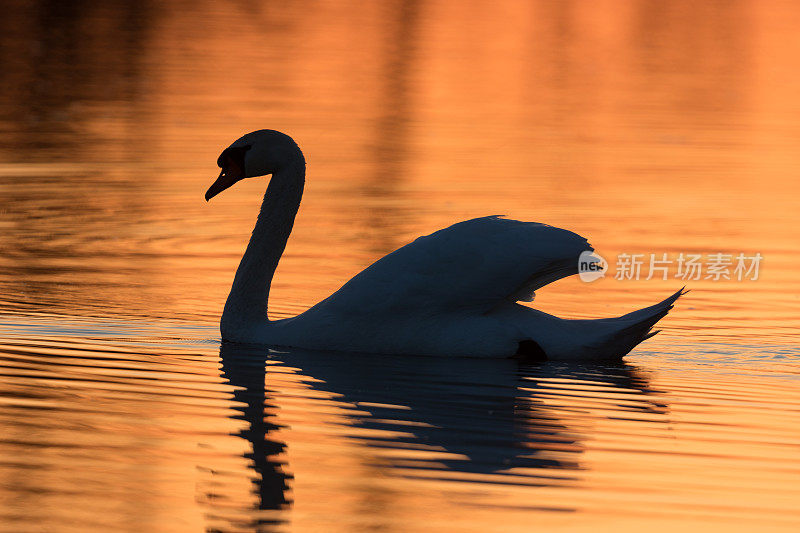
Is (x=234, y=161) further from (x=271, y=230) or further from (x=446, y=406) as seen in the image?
(x=446, y=406)

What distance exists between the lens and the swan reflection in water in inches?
280

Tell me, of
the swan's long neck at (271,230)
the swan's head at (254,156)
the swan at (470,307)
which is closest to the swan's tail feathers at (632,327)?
the swan at (470,307)

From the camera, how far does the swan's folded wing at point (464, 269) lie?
993 centimetres

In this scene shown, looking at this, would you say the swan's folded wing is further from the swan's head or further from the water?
the swan's head

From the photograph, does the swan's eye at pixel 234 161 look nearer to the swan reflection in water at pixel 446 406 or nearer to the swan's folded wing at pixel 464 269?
the swan reflection in water at pixel 446 406

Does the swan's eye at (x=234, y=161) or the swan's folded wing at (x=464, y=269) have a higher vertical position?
the swan's eye at (x=234, y=161)

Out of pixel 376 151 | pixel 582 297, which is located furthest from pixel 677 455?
pixel 376 151

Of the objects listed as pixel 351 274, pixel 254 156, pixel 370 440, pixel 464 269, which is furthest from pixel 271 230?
pixel 370 440

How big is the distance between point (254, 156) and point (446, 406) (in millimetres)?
3111

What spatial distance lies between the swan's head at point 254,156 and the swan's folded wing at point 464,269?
1.41 metres

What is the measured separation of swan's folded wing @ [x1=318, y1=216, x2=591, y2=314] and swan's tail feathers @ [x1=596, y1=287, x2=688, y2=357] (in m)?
0.48

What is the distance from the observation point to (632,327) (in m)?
9.88

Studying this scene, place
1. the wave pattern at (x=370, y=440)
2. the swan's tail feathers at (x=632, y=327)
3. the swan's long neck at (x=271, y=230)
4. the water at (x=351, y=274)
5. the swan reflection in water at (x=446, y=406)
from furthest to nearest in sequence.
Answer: the swan's long neck at (x=271, y=230)
the swan's tail feathers at (x=632, y=327)
the swan reflection in water at (x=446, y=406)
the water at (x=351, y=274)
the wave pattern at (x=370, y=440)

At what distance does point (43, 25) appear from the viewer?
4666cm
